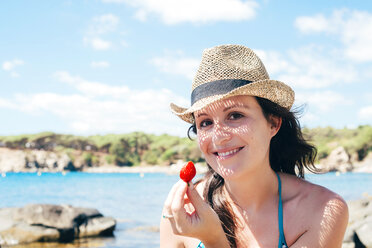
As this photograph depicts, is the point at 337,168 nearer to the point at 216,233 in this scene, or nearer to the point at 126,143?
the point at 126,143

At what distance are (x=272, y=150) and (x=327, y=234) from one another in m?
0.85

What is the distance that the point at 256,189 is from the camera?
2.92 meters

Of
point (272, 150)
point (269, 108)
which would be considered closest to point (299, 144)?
point (272, 150)

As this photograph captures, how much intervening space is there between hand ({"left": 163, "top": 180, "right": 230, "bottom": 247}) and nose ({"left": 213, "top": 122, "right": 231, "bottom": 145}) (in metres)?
0.39

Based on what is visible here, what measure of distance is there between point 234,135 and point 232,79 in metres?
0.39

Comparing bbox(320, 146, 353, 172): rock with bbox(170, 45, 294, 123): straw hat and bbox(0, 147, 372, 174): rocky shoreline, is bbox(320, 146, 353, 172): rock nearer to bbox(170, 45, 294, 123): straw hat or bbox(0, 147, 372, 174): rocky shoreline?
bbox(0, 147, 372, 174): rocky shoreline

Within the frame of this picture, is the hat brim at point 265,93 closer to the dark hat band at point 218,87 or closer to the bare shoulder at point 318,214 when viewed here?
the dark hat band at point 218,87

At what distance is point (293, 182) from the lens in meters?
2.98

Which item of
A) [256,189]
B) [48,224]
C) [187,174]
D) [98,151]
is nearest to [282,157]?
[256,189]

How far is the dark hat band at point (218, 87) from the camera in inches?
101

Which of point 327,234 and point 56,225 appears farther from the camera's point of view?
point 56,225

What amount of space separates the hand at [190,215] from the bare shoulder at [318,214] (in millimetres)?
670

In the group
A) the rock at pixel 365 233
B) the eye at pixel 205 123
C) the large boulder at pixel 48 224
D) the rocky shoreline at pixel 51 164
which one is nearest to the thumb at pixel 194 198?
the eye at pixel 205 123

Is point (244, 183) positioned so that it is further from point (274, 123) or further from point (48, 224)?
point (48, 224)
